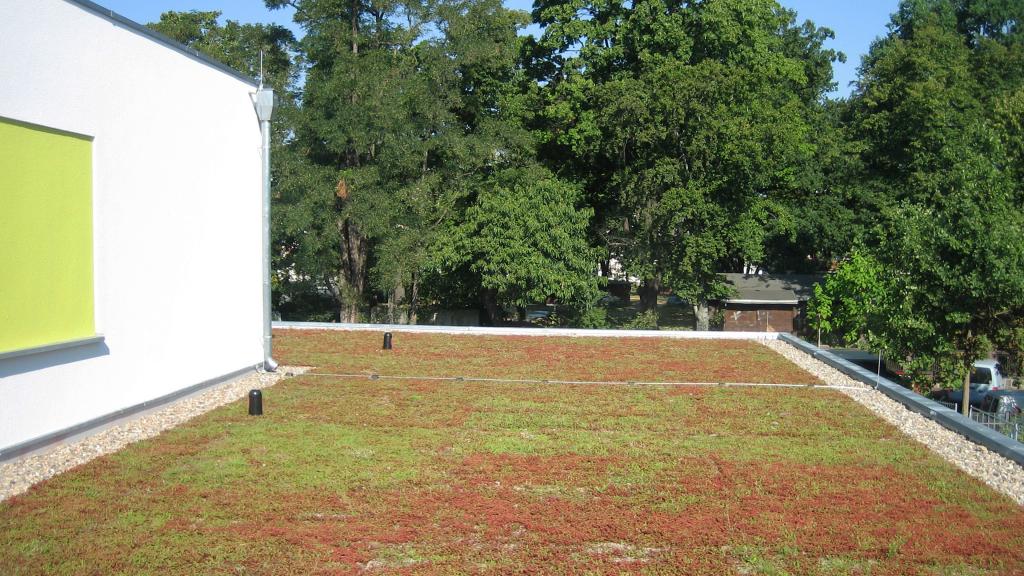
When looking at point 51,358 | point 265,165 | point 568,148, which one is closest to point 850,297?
point 568,148

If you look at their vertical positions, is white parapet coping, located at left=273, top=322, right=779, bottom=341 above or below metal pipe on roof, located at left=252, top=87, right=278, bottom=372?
below

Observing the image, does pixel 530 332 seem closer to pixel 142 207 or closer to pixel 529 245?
pixel 529 245

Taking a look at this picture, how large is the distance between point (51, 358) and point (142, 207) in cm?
249

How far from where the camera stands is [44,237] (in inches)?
333

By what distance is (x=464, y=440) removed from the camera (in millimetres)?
9625

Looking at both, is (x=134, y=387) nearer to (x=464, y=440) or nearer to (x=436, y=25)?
(x=464, y=440)

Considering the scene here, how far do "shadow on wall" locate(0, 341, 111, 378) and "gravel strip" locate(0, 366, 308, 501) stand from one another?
34.8 inches

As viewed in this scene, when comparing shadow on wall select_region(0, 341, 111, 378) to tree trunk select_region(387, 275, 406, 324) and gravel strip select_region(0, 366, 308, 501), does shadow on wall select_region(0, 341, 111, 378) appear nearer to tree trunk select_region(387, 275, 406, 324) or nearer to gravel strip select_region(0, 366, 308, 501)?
gravel strip select_region(0, 366, 308, 501)

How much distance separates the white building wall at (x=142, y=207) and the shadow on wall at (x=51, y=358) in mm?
16

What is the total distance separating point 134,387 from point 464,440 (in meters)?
4.25

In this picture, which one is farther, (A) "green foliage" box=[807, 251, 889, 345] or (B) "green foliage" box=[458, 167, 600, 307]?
(B) "green foliage" box=[458, 167, 600, 307]

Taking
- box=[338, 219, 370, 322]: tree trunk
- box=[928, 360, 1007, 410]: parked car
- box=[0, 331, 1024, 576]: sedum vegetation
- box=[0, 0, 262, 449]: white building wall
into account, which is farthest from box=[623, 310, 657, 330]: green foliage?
box=[0, 0, 262, 449]: white building wall

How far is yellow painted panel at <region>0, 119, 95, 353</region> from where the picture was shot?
8.00 metres

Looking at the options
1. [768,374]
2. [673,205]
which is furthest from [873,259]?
[768,374]
